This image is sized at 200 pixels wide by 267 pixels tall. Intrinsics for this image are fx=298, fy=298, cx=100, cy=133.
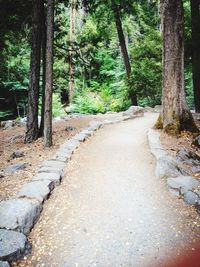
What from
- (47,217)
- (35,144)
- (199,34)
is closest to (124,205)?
(47,217)

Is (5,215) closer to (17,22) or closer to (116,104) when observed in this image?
(17,22)

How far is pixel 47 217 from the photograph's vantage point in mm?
4820

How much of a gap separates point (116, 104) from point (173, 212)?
17026 mm

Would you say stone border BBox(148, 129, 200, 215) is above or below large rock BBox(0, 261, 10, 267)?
above

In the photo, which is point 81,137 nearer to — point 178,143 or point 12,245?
point 178,143

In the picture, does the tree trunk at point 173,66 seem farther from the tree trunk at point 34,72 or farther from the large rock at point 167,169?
the tree trunk at point 34,72

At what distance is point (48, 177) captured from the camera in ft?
19.9

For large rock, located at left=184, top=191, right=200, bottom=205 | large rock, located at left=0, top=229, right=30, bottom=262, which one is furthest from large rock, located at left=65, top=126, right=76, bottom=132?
large rock, located at left=0, top=229, right=30, bottom=262

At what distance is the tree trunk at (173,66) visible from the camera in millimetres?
9398

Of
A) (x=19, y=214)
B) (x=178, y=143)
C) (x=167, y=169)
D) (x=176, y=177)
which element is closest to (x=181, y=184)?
(x=176, y=177)

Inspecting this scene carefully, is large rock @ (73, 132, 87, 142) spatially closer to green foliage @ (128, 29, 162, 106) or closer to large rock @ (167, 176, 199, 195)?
large rock @ (167, 176, 199, 195)

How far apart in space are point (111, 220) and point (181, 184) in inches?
67.7

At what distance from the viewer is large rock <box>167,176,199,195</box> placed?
5496 millimetres

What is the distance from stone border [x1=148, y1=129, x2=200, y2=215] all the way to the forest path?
6.8 inches
